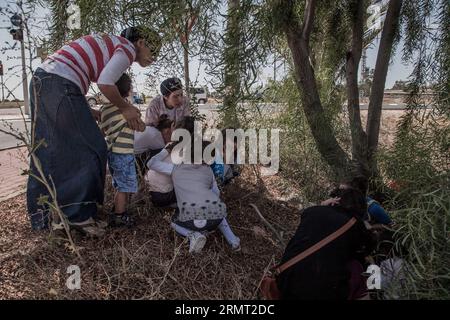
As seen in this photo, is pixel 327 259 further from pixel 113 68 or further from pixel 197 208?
pixel 113 68

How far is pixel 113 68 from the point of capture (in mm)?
2494

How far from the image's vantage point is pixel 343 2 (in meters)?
4.36

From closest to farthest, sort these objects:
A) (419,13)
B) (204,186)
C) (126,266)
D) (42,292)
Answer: (42,292) < (126,266) < (204,186) < (419,13)

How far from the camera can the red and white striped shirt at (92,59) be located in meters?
2.50

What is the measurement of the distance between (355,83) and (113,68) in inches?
116

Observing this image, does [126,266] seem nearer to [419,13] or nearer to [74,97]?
[74,97]

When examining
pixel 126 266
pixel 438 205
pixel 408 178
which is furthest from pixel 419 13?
pixel 126 266

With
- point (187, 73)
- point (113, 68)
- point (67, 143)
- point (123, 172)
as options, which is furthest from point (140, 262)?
point (187, 73)

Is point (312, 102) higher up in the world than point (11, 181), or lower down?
higher up

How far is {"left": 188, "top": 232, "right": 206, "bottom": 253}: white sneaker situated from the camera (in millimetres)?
2592

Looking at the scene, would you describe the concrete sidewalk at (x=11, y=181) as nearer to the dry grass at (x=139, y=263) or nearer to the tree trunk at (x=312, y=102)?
the dry grass at (x=139, y=263)

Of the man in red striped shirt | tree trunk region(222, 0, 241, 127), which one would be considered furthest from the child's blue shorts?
tree trunk region(222, 0, 241, 127)

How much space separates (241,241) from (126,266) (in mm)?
951
